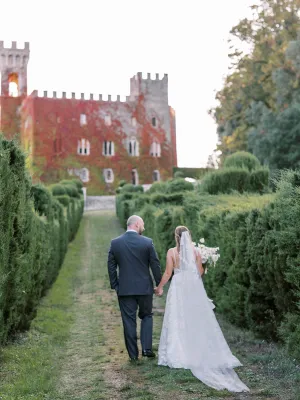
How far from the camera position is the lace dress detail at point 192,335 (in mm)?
6440

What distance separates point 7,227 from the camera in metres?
6.97

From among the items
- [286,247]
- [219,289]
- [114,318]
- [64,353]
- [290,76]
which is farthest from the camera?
[290,76]

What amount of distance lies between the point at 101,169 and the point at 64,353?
181 feet

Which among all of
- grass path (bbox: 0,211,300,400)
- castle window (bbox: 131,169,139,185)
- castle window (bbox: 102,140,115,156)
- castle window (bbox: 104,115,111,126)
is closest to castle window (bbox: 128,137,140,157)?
castle window (bbox: 131,169,139,185)

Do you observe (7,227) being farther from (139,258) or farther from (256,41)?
(256,41)

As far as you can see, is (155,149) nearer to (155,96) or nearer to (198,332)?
(155,96)

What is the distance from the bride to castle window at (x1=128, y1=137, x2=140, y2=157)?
57.5m

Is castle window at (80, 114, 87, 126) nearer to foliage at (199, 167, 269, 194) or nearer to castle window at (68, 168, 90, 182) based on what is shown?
castle window at (68, 168, 90, 182)

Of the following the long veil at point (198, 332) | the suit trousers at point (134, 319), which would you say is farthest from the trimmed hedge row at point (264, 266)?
the suit trousers at point (134, 319)

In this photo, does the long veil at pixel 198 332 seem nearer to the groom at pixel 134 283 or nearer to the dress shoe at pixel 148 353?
the groom at pixel 134 283

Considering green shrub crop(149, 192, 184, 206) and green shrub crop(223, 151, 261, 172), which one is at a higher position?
green shrub crop(223, 151, 261, 172)

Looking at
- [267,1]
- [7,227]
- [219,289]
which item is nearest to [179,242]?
[7,227]

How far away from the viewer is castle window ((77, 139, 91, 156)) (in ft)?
204

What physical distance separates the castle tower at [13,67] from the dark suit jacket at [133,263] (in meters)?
60.8
